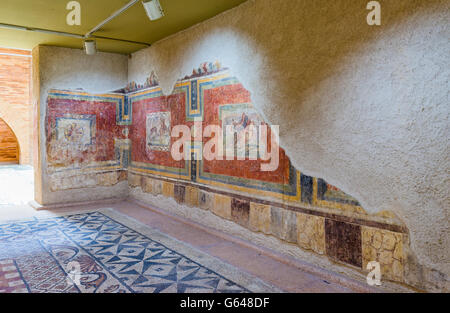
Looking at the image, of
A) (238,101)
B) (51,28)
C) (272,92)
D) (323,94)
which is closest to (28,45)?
(51,28)

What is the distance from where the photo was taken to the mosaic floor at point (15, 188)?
557cm

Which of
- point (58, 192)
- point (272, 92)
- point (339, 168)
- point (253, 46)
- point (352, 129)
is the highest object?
point (253, 46)

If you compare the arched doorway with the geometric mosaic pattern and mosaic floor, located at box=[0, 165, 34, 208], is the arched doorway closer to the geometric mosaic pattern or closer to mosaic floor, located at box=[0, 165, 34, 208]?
mosaic floor, located at box=[0, 165, 34, 208]

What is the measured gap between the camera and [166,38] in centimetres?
459

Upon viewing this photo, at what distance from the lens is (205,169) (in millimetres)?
3965

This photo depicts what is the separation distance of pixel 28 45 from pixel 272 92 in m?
3.94

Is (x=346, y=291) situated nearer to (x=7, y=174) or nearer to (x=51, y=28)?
(x=51, y=28)

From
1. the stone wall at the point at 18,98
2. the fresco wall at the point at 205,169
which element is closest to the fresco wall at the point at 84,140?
the fresco wall at the point at 205,169

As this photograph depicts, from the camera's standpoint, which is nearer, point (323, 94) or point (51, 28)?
point (323, 94)

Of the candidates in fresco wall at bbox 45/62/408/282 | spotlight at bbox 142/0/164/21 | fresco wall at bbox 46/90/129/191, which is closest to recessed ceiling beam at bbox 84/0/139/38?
spotlight at bbox 142/0/164/21

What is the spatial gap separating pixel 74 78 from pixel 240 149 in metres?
3.23

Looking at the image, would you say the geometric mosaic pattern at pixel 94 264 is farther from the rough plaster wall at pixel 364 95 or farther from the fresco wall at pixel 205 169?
the rough plaster wall at pixel 364 95

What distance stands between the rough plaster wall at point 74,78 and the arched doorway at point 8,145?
7.91m

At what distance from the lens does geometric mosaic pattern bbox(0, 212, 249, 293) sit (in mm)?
2469
